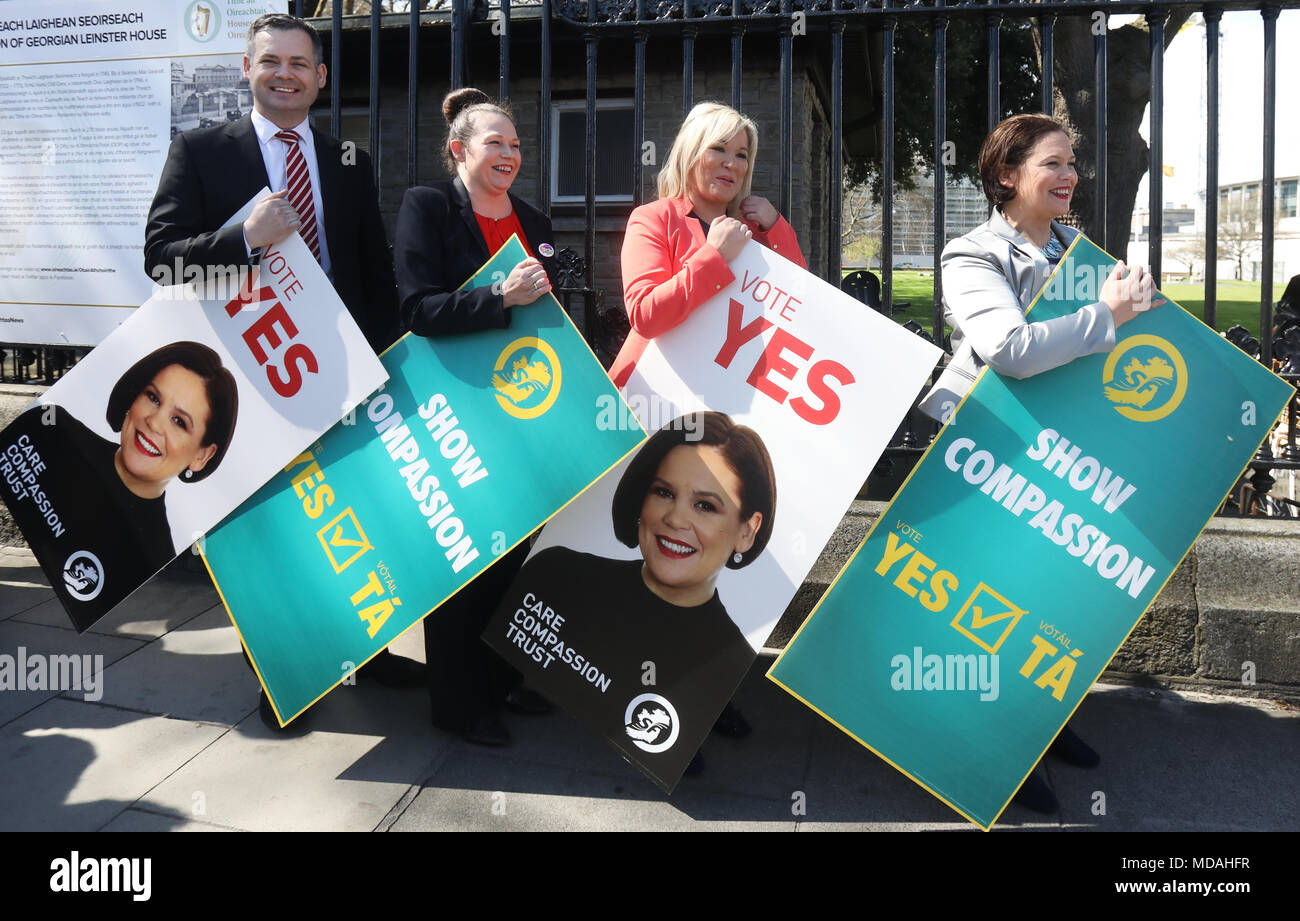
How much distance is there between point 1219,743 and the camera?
3.32 meters

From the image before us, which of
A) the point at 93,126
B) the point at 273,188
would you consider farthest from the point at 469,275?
the point at 93,126

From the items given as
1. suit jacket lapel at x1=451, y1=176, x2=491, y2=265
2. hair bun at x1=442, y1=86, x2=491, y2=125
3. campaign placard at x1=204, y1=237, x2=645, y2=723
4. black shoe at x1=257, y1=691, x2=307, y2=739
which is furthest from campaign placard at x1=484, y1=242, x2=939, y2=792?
hair bun at x1=442, y1=86, x2=491, y2=125

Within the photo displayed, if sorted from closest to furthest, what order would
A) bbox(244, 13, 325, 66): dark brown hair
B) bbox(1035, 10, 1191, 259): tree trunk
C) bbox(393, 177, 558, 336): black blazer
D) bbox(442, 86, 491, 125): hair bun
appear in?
bbox(393, 177, 558, 336): black blazer
bbox(244, 13, 325, 66): dark brown hair
bbox(442, 86, 491, 125): hair bun
bbox(1035, 10, 1191, 259): tree trunk

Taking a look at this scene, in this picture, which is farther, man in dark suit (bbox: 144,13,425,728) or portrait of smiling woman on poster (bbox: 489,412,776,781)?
man in dark suit (bbox: 144,13,425,728)

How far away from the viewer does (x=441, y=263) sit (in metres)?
3.11

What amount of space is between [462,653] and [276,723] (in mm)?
689

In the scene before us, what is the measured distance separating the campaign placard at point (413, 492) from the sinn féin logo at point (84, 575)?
0.47m

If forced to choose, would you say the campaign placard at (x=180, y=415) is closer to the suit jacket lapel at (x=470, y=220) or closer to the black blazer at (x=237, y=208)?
the black blazer at (x=237, y=208)

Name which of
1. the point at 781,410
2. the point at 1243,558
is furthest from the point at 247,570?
the point at 1243,558

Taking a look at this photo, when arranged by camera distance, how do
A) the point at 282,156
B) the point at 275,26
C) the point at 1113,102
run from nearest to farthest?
the point at 275,26
the point at 282,156
the point at 1113,102

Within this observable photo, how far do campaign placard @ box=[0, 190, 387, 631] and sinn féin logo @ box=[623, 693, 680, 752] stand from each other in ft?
4.17

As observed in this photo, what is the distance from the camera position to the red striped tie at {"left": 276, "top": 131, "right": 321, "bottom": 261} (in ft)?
10.9

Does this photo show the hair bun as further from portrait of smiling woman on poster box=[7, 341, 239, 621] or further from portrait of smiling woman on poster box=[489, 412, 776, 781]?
portrait of smiling woman on poster box=[489, 412, 776, 781]

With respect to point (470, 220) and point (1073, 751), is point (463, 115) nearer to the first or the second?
point (470, 220)
